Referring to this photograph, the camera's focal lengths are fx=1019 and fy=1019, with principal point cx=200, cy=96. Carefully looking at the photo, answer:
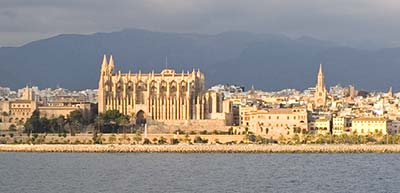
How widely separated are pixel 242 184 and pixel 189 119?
48024 millimetres

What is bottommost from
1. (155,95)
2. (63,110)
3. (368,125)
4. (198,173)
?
(198,173)

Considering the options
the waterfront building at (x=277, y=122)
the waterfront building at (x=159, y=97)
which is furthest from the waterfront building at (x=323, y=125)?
the waterfront building at (x=159, y=97)

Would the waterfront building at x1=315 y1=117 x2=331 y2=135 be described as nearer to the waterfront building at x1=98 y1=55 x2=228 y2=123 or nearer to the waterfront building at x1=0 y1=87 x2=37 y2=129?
the waterfront building at x1=98 y1=55 x2=228 y2=123

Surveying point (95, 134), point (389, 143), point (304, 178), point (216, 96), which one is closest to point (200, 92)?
point (216, 96)

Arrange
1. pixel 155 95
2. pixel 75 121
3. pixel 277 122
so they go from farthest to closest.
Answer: pixel 155 95, pixel 277 122, pixel 75 121

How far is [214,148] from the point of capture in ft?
252

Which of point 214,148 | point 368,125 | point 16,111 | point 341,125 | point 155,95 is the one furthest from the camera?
point 16,111

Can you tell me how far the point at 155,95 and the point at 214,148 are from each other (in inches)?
795

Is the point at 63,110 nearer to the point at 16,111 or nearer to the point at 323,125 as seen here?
the point at 16,111

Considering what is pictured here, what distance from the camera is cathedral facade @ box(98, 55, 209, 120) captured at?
310 ft

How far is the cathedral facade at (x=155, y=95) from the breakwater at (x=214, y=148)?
627 inches

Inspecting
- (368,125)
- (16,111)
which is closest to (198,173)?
(368,125)

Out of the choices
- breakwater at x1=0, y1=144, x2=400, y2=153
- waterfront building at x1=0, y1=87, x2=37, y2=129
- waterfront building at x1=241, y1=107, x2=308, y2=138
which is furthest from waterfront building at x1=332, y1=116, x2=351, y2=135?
waterfront building at x1=0, y1=87, x2=37, y2=129

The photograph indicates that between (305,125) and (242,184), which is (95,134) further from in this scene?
(242,184)
